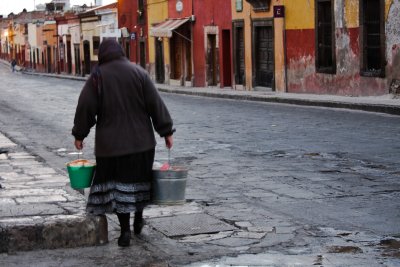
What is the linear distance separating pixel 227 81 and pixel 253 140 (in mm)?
20954

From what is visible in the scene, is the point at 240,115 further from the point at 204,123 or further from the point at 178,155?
the point at 178,155

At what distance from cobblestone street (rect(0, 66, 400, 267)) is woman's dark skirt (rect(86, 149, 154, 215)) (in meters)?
0.30

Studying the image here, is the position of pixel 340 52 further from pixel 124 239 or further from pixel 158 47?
pixel 158 47

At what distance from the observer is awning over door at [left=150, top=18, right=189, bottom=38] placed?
39281 mm

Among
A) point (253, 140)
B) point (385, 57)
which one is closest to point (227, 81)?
point (385, 57)

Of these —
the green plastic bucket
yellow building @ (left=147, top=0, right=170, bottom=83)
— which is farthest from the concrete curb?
yellow building @ (left=147, top=0, right=170, bottom=83)

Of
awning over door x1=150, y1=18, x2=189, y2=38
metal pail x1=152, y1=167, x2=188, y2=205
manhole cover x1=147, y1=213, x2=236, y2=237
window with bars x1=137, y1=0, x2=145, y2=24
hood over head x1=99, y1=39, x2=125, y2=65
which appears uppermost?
window with bars x1=137, y1=0, x2=145, y2=24

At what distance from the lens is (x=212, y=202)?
855cm

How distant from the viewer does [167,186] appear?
6762 millimetres

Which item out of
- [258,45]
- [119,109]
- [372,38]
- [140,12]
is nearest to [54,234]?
Answer: [119,109]

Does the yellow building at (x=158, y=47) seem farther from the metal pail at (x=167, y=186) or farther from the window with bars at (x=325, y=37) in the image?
the metal pail at (x=167, y=186)

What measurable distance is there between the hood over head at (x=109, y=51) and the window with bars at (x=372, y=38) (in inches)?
671

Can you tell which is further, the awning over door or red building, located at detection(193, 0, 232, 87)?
→ the awning over door

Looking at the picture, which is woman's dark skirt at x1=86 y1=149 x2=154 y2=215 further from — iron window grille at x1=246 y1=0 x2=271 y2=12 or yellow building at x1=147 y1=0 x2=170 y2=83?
yellow building at x1=147 y1=0 x2=170 y2=83
